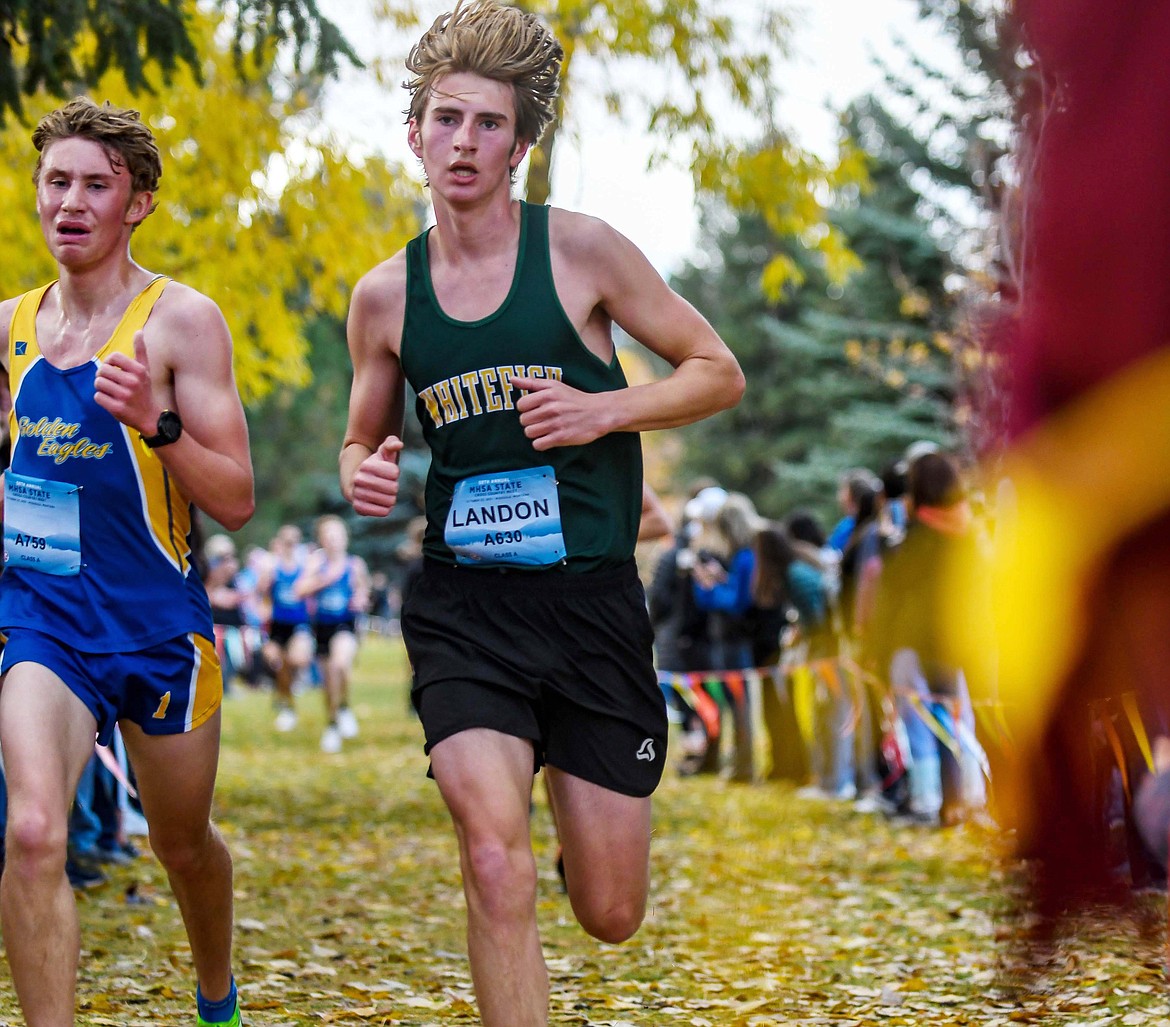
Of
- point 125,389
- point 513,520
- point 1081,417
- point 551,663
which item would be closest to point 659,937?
point 551,663

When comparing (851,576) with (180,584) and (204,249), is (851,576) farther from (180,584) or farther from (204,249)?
(180,584)

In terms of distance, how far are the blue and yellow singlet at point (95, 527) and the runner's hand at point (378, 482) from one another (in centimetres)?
54

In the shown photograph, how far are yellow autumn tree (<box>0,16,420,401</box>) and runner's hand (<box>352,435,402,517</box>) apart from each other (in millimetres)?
7121

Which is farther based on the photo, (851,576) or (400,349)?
(851,576)

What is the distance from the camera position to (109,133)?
435cm

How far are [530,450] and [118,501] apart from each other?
Result: 3.32 feet

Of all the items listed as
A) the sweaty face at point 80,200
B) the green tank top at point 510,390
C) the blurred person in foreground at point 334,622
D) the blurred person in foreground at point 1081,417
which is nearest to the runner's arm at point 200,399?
the sweaty face at point 80,200

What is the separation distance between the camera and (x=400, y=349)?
13.5ft


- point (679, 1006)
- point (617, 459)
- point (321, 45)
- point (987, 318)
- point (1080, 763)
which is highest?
point (321, 45)

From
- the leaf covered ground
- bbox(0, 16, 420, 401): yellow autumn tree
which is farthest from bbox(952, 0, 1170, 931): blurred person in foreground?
bbox(0, 16, 420, 401): yellow autumn tree

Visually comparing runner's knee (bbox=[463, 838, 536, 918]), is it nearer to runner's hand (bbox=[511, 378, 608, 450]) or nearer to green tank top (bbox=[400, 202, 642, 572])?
green tank top (bbox=[400, 202, 642, 572])

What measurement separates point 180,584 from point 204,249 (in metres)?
7.39

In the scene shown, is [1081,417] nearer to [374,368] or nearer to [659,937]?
[374,368]

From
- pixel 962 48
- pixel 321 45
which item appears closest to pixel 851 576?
pixel 321 45
